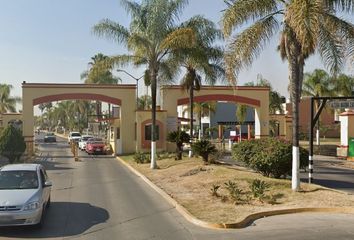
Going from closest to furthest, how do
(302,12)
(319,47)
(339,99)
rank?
1. (302,12)
2. (319,47)
3. (339,99)

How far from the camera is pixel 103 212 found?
47.6 ft

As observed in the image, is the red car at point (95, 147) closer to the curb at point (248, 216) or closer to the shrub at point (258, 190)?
the curb at point (248, 216)

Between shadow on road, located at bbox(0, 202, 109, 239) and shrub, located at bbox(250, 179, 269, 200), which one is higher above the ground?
shrub, located at bbox(250, 179, 269, 200)

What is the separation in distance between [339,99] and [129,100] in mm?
25260

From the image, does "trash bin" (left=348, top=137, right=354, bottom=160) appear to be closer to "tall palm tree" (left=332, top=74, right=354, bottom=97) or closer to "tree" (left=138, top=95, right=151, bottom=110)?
"tall palm tree" (left=332, top=74, right=354, bottom=97)

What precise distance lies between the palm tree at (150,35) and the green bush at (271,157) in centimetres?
892

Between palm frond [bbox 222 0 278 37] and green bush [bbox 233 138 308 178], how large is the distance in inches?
190

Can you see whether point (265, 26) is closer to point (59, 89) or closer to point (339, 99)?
point (339, 99)

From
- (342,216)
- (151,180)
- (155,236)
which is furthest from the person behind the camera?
(151,180)

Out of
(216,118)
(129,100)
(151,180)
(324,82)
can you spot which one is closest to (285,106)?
(216,118)

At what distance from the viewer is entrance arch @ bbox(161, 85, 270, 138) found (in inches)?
1753

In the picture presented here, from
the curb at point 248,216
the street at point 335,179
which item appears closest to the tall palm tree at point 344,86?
the street at point 335,179

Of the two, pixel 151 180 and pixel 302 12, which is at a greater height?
pixel 302 12

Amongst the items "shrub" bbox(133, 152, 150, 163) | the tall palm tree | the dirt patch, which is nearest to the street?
the dirt patch
